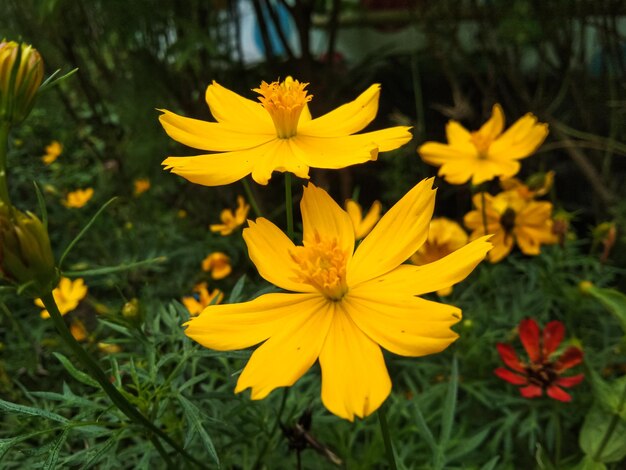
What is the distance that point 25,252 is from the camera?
404mm

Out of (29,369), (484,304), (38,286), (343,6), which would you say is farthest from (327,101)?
(38,286)

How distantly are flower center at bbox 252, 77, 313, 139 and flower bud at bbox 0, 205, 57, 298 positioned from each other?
0.27 metres

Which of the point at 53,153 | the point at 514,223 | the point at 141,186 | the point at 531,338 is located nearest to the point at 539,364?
the point at 531,338

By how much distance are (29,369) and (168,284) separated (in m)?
0.41

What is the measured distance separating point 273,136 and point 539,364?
51 cm

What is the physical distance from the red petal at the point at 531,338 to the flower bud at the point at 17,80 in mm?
687

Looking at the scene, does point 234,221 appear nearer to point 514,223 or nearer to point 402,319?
point 514,223

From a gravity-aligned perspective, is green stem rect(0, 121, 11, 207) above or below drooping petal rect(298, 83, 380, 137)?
above

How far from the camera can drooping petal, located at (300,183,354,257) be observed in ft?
1.69

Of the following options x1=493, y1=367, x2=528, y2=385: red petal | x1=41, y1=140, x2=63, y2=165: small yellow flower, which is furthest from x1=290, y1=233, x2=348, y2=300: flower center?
x1=41, y1=140, x2=63, y2=165: small yellow flower

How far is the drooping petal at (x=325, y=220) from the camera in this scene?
0.52 meters

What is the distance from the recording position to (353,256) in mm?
525

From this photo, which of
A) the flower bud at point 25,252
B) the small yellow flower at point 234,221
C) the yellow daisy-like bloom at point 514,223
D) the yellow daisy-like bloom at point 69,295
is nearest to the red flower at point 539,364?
the yellow daisy-like bloom at point 514,223

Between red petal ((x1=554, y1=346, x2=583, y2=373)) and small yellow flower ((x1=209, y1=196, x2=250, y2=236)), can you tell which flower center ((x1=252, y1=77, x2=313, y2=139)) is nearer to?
small yellow flower ((x1=209, y1=196, x2=250, y2=236))
